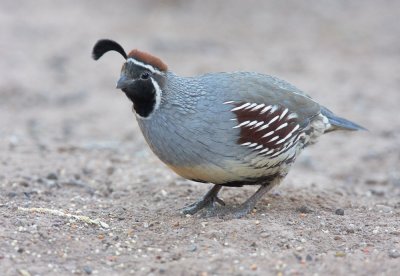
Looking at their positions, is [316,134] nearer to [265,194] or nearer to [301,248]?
[265,194]

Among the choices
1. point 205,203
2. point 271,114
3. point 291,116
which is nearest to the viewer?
point 271,114

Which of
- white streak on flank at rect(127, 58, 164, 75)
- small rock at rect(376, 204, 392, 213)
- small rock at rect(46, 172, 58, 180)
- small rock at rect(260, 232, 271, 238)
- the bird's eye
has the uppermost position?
white streak on flank at rect(127, 58, 164, 75)

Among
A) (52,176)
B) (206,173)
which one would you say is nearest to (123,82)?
(206,173)

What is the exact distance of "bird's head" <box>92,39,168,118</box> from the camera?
5043mm

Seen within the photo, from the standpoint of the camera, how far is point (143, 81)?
16.7ft

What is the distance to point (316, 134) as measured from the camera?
5855mm

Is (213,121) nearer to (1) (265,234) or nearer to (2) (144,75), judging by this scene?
(2) (144,75)

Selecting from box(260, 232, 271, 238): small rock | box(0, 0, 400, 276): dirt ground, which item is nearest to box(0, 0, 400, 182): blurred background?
box(0, 0, 400, 276): dirt ground

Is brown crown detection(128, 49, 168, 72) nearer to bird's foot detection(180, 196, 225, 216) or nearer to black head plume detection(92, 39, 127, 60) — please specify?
black head plume detection(92, 39, 127, 60)

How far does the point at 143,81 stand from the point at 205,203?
3.76ft

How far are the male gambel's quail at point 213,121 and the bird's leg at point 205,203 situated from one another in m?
0.02

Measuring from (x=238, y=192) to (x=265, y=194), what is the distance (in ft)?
1.83

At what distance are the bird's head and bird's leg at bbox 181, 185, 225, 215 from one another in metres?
0.85

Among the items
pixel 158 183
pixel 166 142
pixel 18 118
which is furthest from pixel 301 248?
pixel 18 118
